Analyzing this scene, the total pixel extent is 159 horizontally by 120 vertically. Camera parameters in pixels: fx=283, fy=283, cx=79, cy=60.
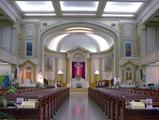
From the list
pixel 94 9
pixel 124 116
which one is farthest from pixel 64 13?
pixel 124 116

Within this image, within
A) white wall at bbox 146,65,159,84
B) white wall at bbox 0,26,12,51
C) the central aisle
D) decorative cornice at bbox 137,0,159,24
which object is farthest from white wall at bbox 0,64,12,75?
the central aisle

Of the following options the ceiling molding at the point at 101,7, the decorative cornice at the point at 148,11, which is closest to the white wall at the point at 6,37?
the ceiling molding at the point at 101,7

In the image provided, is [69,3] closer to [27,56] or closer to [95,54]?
[27,56]

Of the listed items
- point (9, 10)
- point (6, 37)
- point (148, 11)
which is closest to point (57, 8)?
point (9, 10)

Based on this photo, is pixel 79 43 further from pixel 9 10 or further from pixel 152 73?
pixel 9 10

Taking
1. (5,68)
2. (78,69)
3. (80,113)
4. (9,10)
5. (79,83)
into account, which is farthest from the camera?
(78,69)

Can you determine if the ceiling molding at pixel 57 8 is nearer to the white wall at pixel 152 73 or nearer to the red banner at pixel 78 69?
the white wall at pixel 152 73

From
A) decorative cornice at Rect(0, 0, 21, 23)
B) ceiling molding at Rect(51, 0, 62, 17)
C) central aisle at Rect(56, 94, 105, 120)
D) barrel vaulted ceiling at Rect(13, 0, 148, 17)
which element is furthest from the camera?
barrel vaulted ceiling at Rect(13, 0, 148, 17)

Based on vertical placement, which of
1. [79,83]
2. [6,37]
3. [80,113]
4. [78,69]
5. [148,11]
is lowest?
[80,113]

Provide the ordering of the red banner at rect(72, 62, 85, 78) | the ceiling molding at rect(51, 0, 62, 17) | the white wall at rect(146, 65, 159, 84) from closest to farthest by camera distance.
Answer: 1. the ceiling molding at rect(51, 0, 62, 17)
2. the white wall at rect(146, 65, 159, 84)
3. the red banner at rect(72, 62, 85, 78)

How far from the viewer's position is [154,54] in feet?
61.4

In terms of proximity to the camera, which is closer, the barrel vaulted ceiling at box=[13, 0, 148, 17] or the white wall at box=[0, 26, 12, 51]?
the barrel vaulted ceiling at box=[13, 0, 148, 17]

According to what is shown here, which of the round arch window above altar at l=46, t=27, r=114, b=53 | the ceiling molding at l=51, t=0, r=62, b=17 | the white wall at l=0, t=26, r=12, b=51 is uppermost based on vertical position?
the ceiling molding at l=51, t=0, r=62, b=17

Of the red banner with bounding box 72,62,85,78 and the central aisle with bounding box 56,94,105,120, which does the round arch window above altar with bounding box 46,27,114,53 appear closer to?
the red banner with bounding box 72,62,85,78
